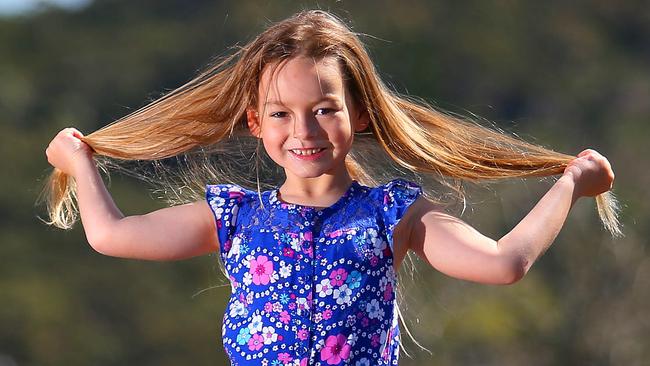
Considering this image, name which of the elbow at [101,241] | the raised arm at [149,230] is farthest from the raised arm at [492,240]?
the elbow at [101,241]

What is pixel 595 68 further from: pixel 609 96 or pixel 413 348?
pixel 413 348

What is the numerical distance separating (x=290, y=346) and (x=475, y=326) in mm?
11291

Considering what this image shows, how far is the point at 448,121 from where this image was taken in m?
3.38

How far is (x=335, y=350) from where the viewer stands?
9.90 ft

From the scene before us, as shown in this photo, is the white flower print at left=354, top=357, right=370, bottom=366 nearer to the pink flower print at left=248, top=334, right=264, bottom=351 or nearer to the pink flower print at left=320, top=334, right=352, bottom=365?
the pink flower print at left=320, top=334, right=352, bottom=365

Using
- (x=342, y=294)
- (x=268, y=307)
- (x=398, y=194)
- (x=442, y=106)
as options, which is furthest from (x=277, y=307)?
(x=442, y=106)

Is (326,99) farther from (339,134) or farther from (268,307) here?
(268,307)

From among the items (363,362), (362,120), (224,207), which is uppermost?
(362,120)

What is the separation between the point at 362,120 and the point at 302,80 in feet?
0.69

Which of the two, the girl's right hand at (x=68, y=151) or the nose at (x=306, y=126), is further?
the girl's right hand at (x=68, y=151)

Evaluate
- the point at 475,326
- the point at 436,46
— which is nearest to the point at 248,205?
the point at 475,326

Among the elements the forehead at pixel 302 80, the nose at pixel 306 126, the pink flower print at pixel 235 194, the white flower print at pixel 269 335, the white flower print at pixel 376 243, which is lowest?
the white flower print at pixel 269 335

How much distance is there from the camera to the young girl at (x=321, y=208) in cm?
303

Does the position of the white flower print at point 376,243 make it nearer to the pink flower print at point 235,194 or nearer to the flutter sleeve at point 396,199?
the flutter sleeve at point 396,199
